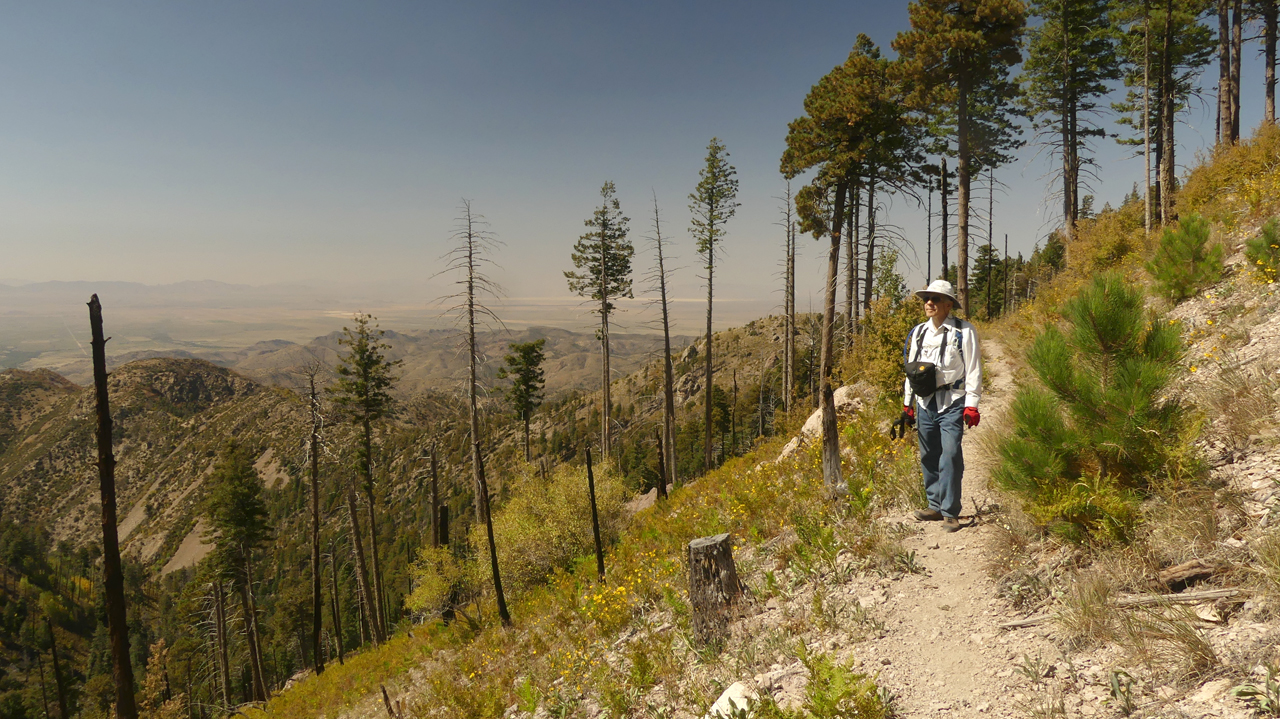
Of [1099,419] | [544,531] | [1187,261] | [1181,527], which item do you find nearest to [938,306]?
[1099,419]

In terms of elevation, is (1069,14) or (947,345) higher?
(1069,14)

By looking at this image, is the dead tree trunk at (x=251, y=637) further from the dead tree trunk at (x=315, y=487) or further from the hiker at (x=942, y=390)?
the hiker at (x=942, y=390)

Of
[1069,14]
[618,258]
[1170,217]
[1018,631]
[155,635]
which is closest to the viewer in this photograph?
[1018,631]

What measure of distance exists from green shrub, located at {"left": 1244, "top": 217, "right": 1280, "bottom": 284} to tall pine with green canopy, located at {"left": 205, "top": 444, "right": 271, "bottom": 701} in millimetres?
37244

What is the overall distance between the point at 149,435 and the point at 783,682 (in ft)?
745

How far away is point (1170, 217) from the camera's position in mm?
14602

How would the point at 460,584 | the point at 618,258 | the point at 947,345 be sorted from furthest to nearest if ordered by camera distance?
the point at 460,584, the point at 618,258, the point at 947,345

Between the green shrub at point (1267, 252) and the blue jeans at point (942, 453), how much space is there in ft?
18.3

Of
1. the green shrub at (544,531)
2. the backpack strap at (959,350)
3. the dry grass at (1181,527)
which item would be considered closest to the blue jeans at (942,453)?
the backpack strap at (959,350)

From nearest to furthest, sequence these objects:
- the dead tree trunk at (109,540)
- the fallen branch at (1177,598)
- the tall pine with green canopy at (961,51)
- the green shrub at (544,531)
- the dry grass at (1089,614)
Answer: the fallen branch at (1177,598) < the dry grass at (1089,614) < the dead tree trunk at (109,540) < the tall pine with green canopy at (961,51) < the green shrub at (544,531)

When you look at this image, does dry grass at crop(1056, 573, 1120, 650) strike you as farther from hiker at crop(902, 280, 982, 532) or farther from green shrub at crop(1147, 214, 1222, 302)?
green shrub at crop(1147, 214, 1222, 302)

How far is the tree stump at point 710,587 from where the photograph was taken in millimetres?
5266

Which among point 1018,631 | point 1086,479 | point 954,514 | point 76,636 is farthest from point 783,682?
point 76,636

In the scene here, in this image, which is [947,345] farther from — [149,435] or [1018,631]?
[149,435]
